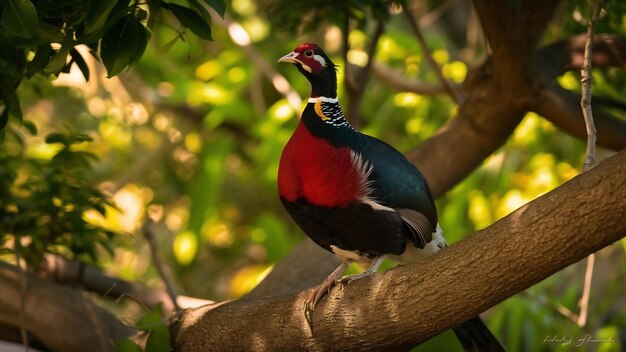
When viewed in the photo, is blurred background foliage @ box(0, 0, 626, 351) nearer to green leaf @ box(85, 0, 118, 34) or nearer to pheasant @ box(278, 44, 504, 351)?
pheasant @ box(278, 44, 504, 351)

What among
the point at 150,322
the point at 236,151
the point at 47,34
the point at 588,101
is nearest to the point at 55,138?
the point at 150,322

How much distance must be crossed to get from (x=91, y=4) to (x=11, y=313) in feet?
6.01

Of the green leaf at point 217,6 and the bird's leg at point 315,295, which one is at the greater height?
the green leaf at point 217,6

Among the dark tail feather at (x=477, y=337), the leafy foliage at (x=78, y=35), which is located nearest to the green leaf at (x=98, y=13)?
the leafy foliage at (x=78, y=35)

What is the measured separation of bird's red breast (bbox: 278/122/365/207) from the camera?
252 centimetres

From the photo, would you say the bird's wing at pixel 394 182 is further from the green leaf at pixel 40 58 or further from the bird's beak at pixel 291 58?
the green leaf at pixel 40 58

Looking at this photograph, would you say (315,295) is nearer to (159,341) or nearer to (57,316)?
(159,341)

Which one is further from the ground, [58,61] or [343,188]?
[58,61]

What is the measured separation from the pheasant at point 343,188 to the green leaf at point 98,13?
713 mm

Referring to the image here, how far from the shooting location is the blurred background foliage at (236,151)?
3.58m

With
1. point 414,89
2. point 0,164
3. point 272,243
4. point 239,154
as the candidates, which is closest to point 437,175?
point 414,89

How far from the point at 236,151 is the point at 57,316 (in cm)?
339

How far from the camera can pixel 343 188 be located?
8.27ft

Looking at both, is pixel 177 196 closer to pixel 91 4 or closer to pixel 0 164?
pixel 0 164
